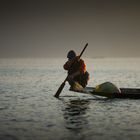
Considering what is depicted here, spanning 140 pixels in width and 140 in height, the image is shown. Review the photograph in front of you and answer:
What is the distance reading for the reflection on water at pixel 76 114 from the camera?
58.4 feet

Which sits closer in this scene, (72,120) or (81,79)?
(72,120)

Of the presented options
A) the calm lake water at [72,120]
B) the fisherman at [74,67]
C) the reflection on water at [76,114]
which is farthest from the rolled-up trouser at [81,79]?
the calm lake water at [72,120]

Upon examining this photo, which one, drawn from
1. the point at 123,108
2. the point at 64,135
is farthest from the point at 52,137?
the point at 123,108

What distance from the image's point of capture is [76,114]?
21094 millimetres

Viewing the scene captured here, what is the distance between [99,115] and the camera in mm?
20938

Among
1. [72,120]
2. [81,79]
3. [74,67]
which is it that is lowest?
[72,120]

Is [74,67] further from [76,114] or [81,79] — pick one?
[76,114]

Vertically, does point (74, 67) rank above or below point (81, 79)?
above

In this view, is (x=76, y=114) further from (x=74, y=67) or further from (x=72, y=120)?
(x=74, y=67)

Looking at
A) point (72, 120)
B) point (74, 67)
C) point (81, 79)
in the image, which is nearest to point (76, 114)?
point (72, 120)

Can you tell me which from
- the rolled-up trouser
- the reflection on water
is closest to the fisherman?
the rolled-up trouser

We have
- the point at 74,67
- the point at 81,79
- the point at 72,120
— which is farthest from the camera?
the point at 81,79

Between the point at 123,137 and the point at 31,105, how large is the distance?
11.1 m

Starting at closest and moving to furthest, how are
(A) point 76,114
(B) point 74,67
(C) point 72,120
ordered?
(C) point 72,120, (A) point 76,114, (B) point 74,67
